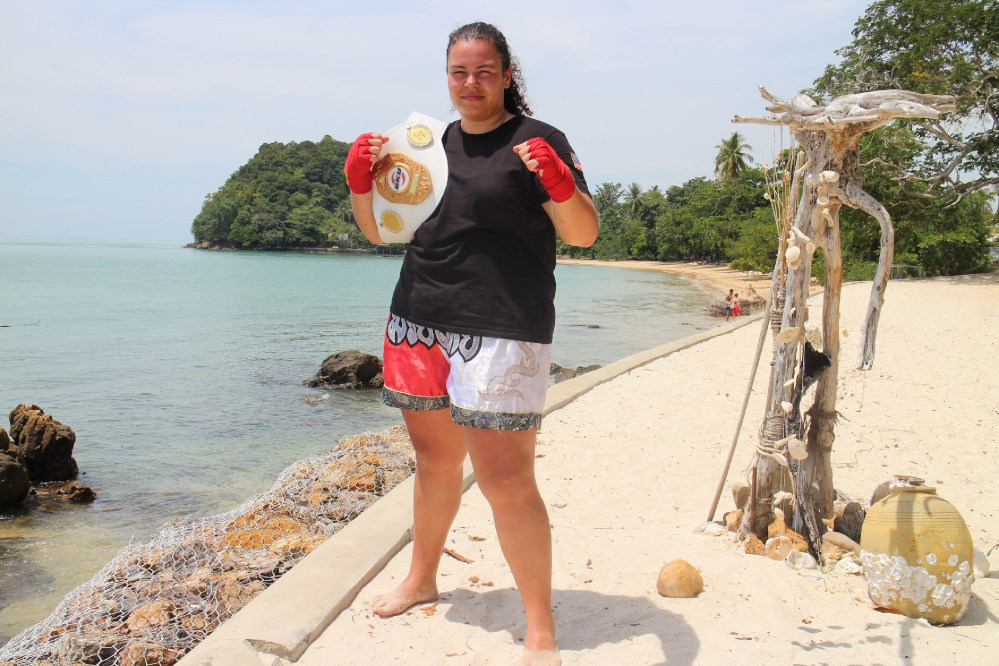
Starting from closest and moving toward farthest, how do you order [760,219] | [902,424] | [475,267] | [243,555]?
1. [475,267]
2. [243,555]
3. [902,424]
4. [760,219]

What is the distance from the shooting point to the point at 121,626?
3270mm

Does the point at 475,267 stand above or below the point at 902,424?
above

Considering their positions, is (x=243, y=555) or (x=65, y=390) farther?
(x=65, y=390)

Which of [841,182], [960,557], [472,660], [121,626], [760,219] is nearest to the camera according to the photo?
[472,660]

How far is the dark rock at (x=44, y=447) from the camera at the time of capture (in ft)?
23.9

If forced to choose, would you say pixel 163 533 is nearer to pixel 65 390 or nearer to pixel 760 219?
pixel 65 390

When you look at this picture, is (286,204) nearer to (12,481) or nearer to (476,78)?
(12,481)

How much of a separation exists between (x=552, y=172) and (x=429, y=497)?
1.28m

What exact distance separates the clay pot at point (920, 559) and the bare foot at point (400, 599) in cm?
169

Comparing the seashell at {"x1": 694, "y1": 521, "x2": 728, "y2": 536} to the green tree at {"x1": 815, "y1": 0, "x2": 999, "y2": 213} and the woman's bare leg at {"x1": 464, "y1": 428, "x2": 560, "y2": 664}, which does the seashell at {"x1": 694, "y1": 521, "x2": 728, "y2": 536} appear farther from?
the green tree at {"x1": 815, "y1": 0, "x2": 999, "y2": 213}

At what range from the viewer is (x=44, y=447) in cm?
729

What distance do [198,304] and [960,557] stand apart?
3421 cm

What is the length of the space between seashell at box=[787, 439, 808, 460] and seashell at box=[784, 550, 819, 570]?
1.36ft

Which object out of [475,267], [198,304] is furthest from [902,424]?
[198,304]
